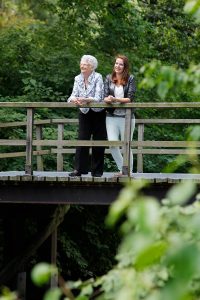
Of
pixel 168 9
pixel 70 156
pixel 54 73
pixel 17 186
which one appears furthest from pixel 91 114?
pixel 168 9

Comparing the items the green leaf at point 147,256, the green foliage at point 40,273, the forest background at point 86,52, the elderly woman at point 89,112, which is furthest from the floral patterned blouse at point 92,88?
the green leaf at point 147,256

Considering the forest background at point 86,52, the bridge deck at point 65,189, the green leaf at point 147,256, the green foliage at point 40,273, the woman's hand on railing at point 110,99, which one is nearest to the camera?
the green leaf at point 147,256

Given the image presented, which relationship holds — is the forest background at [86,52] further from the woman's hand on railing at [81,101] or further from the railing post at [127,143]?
the woman's hand on railing at [81,101]

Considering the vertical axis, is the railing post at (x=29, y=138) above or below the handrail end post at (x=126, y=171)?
above

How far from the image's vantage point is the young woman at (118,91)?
384 inches

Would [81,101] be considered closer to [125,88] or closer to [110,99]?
[110,99]

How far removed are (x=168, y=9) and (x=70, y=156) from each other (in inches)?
201

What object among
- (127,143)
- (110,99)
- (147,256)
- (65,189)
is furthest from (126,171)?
(147,256)

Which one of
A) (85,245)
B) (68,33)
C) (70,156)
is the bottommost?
(85,245)

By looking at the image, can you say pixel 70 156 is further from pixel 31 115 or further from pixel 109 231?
pixel 31 115

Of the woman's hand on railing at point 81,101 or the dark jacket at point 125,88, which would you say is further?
the dark jacket at point 125,88

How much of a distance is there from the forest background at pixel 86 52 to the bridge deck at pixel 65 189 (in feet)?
16.2

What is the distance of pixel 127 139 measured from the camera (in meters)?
9.89

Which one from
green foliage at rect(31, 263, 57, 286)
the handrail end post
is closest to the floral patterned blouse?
the handrail end post
